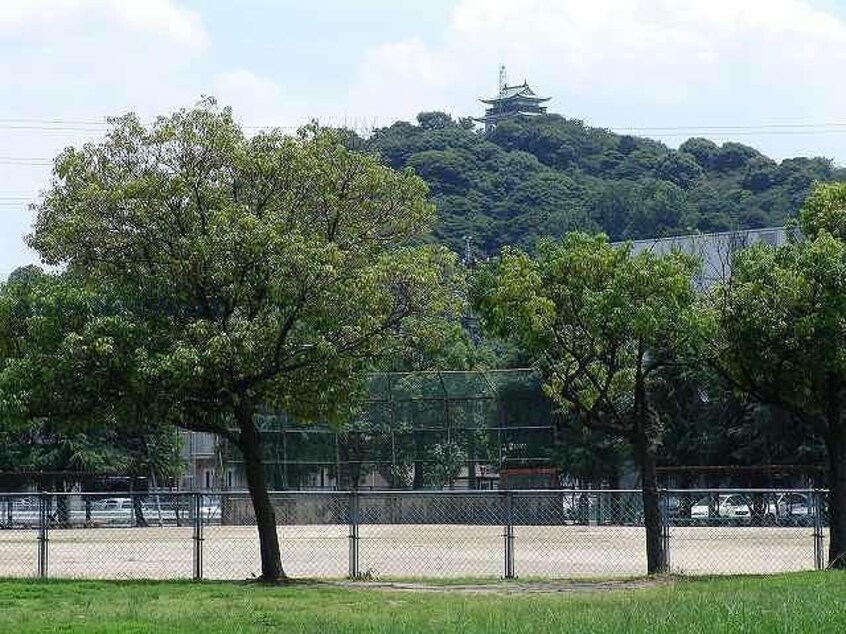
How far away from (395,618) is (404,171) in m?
12.7

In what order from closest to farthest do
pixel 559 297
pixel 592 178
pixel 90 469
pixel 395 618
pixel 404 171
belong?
1. pixel 395 618
2. pixel 559 297
3. pixel 404 171
4. pixel 90 469
5. pixel 592 178

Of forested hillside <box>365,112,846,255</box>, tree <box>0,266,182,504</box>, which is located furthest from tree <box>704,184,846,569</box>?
forested hillside <box>365,112,846,255</box>

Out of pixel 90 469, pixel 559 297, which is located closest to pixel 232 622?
pixel 559 297

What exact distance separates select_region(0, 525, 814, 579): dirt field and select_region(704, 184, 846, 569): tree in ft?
12.1

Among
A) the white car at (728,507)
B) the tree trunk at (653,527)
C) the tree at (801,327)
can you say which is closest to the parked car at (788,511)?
the white car at (728,507)

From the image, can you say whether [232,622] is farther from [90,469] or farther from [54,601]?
[90,469]

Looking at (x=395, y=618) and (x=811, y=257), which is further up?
(x=811, y=257)

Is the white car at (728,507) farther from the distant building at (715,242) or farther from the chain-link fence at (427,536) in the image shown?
the distant building at (715,242)

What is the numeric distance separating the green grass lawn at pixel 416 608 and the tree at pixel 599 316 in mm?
3640

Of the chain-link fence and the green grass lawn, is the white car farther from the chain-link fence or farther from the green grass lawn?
the green grass lawn

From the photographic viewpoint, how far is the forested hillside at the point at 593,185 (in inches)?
6225

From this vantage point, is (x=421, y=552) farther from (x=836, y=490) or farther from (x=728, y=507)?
(x=836, y=490)

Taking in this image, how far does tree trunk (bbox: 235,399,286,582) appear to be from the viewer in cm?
2489

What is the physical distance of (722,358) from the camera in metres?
25.5
